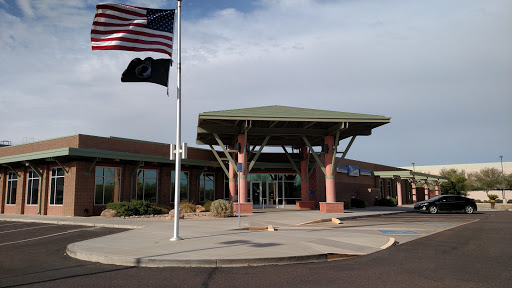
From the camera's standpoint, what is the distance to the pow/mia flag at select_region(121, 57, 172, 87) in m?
11.5

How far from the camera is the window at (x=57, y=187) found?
24344 millimetres

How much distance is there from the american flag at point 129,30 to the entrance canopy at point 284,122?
11024 mm

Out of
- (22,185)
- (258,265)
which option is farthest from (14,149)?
(258,265)

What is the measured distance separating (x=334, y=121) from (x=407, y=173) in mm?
24989

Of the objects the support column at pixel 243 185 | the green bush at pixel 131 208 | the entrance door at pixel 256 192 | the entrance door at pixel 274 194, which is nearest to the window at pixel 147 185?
the green bush at pixel 131 208

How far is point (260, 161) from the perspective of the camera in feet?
111

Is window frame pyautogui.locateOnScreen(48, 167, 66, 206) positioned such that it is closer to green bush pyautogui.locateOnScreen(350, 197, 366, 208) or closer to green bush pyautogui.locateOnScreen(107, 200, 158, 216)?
green bush pyautogui.locateOnScreen(107, 200, 158, 216)

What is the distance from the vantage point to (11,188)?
2862 cm

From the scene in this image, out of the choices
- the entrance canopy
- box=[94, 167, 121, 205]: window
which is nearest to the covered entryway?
the entrance canopy

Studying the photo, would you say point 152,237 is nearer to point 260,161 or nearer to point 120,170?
point 120,170

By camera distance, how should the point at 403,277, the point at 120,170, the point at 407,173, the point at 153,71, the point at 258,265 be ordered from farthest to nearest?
1. the point at 407,173
2. the point at 120,170
3. the point at 153,71
4. the point at 258,265
5. the point at 403,277

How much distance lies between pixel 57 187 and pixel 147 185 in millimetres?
5965

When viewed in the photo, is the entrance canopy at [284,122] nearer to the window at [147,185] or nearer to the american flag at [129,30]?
the window at [147,185]

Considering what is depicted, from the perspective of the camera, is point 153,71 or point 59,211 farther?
point 59,211
